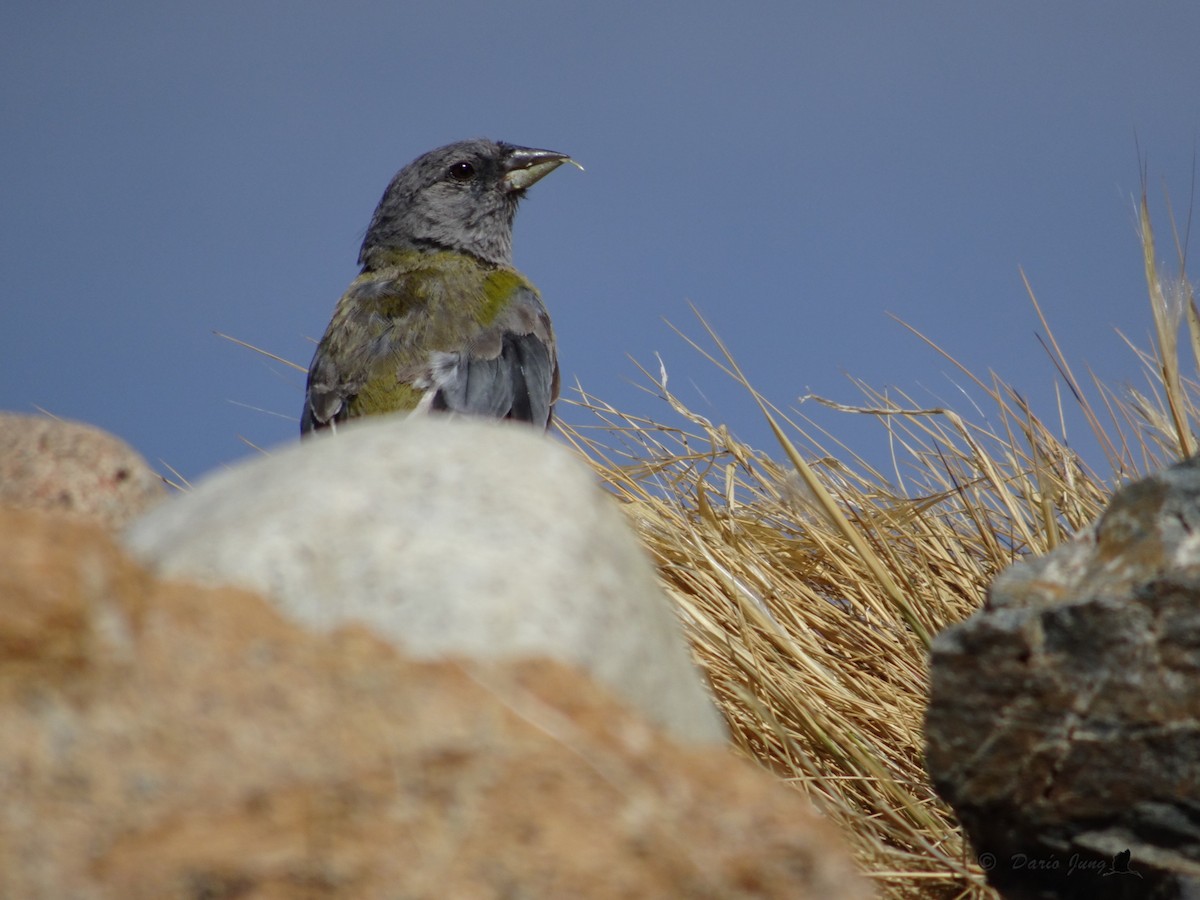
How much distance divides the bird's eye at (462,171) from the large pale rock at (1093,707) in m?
3.10

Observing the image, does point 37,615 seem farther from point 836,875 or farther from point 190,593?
point 836,875

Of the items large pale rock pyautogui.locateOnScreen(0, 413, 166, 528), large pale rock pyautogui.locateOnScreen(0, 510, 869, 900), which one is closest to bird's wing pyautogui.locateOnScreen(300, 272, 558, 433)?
large pale rock pyautogui.locateOnScreen(0, 413, 166, 528)

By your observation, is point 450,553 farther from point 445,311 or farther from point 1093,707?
point 445,311

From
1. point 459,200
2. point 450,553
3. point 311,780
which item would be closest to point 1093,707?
point 450,553

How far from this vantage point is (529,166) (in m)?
4.64

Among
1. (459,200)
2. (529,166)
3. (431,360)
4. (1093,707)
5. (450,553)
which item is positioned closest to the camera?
(450,553)

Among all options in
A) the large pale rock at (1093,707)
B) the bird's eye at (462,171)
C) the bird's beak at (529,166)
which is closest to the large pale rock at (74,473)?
the large pale rock at (1093,707)

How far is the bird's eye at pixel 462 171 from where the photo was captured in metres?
4.55

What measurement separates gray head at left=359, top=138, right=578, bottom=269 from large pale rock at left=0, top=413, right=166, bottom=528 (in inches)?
105

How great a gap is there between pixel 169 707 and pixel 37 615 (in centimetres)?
16

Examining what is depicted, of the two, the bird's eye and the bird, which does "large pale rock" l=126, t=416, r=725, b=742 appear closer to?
the bird

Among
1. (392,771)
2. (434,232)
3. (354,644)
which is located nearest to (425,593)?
(354,644)

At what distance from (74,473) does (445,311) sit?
226 cm

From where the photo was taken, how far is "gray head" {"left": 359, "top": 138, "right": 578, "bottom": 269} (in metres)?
4.48
